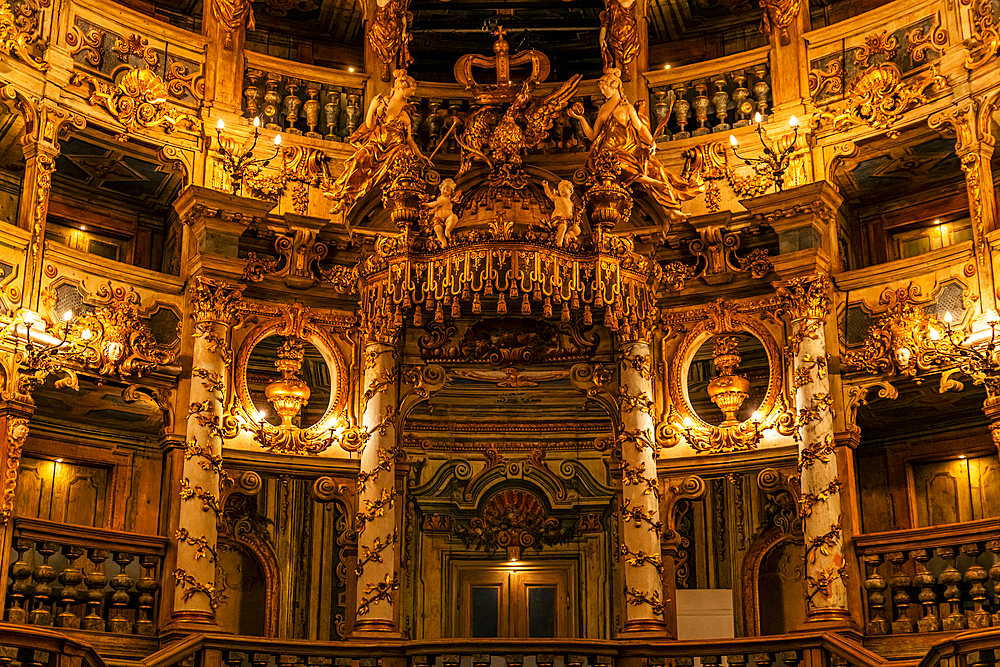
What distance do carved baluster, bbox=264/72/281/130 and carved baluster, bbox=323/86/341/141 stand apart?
0.61 m

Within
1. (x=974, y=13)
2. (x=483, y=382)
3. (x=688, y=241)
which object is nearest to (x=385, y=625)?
(x=483, y=382)

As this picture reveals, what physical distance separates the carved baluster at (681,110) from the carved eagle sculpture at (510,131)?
2054 millimetres

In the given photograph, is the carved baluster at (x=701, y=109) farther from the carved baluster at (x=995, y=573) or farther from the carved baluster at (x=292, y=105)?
the carved baluster at (x=995, y=573)

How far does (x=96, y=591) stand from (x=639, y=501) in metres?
5.87

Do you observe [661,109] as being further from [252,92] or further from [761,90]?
[252,92]

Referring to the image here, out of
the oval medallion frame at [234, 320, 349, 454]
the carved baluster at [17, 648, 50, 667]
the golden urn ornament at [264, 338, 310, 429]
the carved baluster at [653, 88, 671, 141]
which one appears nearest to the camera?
the carved baluster at [17, 648, 50, 667]

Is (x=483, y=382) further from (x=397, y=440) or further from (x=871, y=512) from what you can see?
(x=871, y=512)

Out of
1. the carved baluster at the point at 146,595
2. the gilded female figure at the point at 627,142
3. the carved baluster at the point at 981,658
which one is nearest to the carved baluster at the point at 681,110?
the gilded female figure at the point at 627,142

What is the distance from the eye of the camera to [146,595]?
1333cm

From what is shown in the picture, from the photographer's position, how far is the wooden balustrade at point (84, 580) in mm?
12539

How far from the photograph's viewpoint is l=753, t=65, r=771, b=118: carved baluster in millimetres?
15656

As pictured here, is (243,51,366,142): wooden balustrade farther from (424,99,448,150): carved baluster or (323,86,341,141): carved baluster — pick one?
(424,99,448,150): carved baluster

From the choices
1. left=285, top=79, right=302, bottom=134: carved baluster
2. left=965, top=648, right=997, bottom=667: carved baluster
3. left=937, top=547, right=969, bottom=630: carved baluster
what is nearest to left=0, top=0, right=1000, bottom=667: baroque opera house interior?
left=937, top=547, right=969, bottom=630: carved baluster

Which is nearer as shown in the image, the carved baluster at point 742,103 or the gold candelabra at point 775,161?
the gold candelabra at point 775,161
